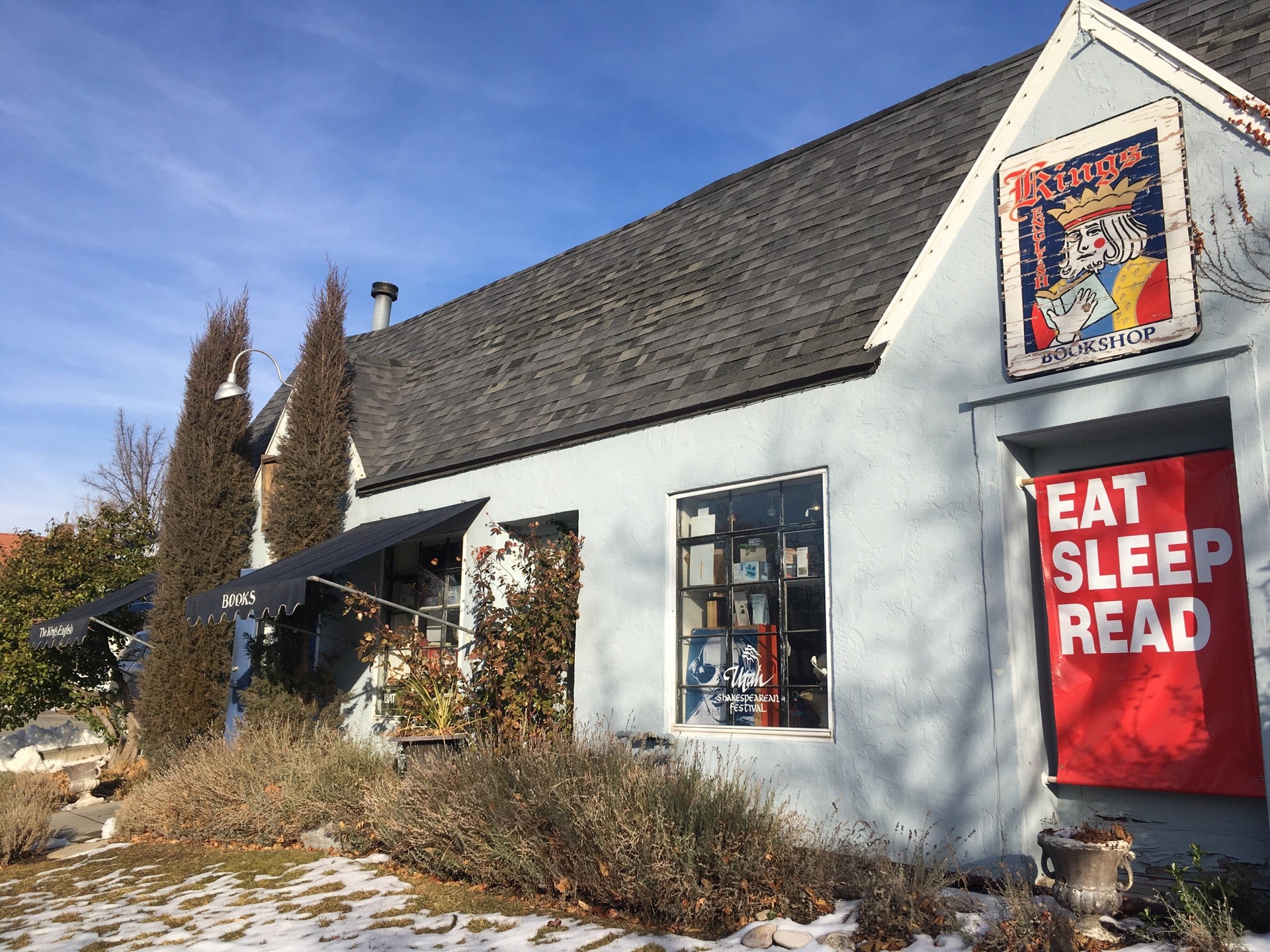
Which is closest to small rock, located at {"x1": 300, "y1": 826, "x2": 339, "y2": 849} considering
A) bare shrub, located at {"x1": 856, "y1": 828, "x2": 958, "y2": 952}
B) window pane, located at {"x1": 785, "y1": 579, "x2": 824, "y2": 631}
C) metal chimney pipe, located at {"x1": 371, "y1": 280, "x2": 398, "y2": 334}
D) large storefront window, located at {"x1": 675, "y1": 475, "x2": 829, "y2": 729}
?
large storefront window, located at {"x1": 675, "y1": 475, "x2": 829, "y2": 729}

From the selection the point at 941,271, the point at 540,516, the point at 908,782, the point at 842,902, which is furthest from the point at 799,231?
the point at 842,902

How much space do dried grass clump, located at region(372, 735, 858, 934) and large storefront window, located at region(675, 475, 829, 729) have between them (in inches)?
27.9

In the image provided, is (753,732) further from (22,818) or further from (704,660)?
(22,818)

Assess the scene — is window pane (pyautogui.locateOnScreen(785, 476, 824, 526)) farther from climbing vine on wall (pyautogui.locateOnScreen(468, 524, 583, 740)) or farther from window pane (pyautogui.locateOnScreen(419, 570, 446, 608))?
window pane (pyautogui.locateOnScreen(419, 570, 446, 608))

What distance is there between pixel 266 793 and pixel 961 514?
6.93 meters

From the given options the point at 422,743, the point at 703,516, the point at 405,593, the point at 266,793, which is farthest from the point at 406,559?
the point at 703,516

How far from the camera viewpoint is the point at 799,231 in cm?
970

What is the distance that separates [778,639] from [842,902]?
7.66 feet

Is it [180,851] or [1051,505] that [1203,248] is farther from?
[180,851]

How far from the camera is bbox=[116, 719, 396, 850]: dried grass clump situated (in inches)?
350

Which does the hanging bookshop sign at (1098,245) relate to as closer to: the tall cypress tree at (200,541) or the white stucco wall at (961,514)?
the white stucco wall at (961,514)

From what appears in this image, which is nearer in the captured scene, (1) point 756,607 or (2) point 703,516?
(1) point 756,607

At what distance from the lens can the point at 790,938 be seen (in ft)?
16.9

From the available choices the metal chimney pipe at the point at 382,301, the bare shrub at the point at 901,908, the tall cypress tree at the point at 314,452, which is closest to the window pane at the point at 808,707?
the bare shrub at the point at 901,908
